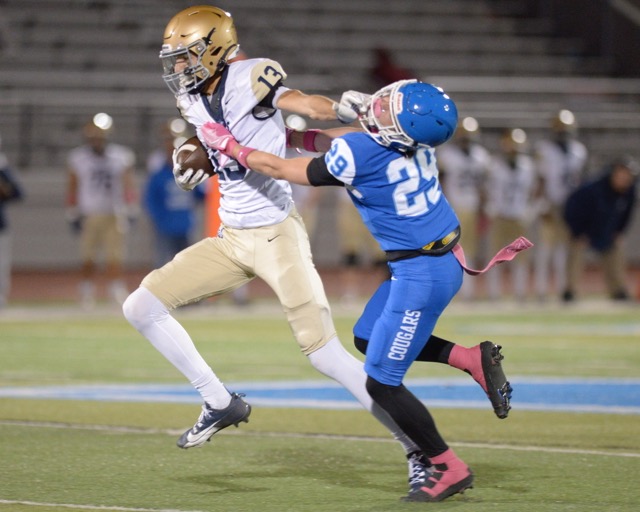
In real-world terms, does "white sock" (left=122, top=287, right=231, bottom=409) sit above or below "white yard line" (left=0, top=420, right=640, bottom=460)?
above

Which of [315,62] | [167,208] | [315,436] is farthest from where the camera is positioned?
[315,62]

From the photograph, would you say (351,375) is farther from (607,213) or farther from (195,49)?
(607,213)

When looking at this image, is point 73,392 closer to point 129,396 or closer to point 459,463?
point 129,396

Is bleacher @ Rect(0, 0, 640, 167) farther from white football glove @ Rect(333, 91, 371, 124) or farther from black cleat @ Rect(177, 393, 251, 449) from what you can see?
white football glove @ Rect(333, 91, 371, 124)

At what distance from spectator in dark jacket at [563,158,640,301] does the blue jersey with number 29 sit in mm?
10143

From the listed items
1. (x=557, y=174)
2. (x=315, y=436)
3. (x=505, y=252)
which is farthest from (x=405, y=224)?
(x=557, y=174)

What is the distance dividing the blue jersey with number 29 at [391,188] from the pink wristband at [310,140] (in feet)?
2.30

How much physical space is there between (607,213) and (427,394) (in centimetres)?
706

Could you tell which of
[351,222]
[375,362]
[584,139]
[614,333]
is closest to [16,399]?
[375,362]

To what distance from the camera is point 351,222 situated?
16031mm

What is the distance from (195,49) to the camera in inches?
242

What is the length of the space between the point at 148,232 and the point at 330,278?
2.63 m

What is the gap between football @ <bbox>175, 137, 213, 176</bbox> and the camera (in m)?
6.16

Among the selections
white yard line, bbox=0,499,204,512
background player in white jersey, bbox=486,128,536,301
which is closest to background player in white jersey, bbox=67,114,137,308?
background player in white jersey, bbox=486,128,536,301
